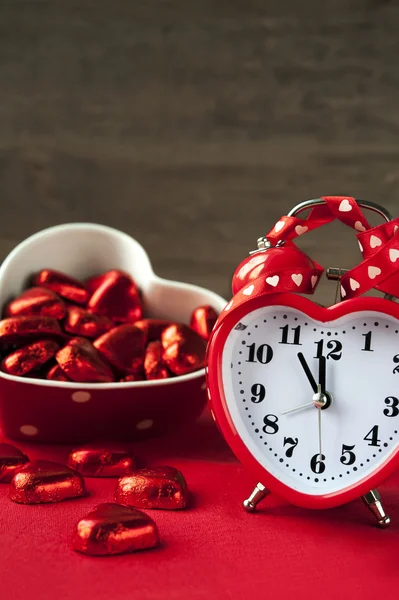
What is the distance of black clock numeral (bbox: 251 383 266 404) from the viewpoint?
2.36ft

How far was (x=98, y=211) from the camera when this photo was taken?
1.51m

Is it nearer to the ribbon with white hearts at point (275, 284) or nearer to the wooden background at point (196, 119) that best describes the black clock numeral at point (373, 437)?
the ribbon with white hearts at point (275, 284)

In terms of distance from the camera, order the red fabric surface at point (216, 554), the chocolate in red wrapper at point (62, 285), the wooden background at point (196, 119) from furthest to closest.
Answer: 1. the wooden background at point (196, 119)
2. the chocolate in red wrapper at point (62, 285)
3. the red fabric surface at point (216, 554)

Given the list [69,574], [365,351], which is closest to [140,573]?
[69,574]

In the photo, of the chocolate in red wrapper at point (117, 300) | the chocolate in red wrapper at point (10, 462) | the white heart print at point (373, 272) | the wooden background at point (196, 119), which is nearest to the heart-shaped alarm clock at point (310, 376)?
the white heart print at point (373, 272)

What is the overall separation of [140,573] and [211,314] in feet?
1.51

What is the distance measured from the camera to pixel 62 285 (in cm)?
105

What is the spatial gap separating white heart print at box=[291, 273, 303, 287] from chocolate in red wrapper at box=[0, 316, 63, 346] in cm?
33

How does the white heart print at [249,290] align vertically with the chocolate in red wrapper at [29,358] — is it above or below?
above

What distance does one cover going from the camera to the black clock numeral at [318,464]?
71 cm

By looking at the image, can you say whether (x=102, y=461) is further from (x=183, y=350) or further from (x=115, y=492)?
(x=183, y=350)

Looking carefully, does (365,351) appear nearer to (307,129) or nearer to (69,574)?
(69,574)

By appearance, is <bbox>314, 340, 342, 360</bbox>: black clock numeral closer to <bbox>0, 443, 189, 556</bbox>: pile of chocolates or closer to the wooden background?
<bbox>0, 443, 189, 556</bbox>: pile of chocolates

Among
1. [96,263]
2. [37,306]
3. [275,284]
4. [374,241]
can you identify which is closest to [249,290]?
[275,284]
